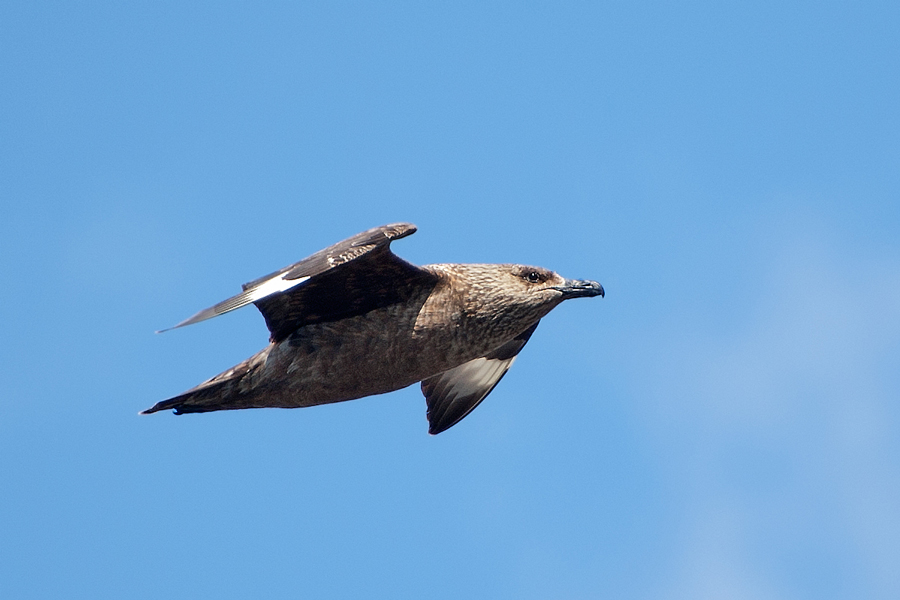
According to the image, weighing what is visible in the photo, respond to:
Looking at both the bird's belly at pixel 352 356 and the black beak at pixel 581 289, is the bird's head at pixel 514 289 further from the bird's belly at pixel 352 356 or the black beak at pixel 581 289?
the bird's belly at pixel 352 356

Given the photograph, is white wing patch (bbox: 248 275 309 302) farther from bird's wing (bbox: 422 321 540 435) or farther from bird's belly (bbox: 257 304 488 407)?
bird's wing (bbox: 422 321 540 435)

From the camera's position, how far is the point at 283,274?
352 inches

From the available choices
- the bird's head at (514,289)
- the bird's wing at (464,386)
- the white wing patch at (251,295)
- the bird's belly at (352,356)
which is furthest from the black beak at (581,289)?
the white wing patch at (251,295)

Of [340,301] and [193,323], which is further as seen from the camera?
[340,301]

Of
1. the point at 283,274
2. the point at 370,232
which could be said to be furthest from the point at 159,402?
the point at 370,232

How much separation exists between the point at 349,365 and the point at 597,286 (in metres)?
1.96

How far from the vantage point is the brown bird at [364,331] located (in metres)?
9.18

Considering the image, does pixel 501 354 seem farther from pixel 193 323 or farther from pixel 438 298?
pixel 193 323

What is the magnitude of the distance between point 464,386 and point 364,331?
1.94 m

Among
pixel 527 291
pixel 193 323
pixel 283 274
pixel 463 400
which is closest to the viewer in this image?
pixel 193 323

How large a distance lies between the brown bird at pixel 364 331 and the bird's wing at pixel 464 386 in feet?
4.60

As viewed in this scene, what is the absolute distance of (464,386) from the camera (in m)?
11.0

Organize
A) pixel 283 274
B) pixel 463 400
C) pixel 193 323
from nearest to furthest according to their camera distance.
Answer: pixel 193 323 → pixel 283 274 → pixel 463 400

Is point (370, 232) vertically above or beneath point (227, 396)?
above
